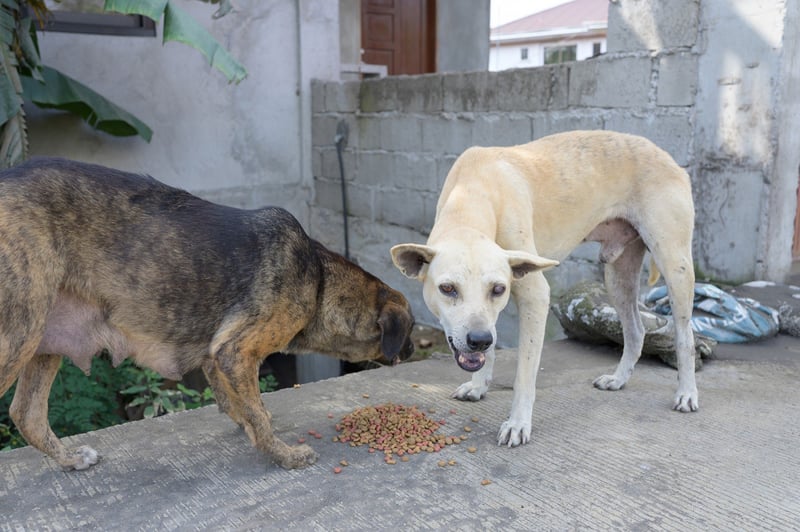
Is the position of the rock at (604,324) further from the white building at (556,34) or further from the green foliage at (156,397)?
the white building at (556,34)

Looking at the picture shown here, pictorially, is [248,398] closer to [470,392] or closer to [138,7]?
[470,392]

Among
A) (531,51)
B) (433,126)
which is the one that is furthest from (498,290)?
(531,51)

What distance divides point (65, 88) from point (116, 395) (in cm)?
325

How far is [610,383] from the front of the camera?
4344 millimetres

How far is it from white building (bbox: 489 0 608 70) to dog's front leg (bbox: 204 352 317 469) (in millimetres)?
30101

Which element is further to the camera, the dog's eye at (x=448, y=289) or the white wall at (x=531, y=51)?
the white wall at (x=531, y=51)

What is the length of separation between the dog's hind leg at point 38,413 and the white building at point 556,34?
99.6 ft

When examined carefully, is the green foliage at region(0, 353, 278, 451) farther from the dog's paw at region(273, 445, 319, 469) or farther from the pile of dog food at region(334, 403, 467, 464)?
the dog's paw at region(273, 445, 319, 469)

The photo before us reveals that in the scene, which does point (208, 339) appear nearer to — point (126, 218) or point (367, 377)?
point (126, 218)

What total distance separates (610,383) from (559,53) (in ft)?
113

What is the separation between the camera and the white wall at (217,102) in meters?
8.29

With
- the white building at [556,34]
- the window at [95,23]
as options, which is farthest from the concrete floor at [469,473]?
the white building at [556,34]

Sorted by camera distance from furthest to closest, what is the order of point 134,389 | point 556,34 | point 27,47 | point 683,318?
point 556,34 → point 27,47 → point 134,389 → point 683,318

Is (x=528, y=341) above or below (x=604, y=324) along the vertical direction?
above
